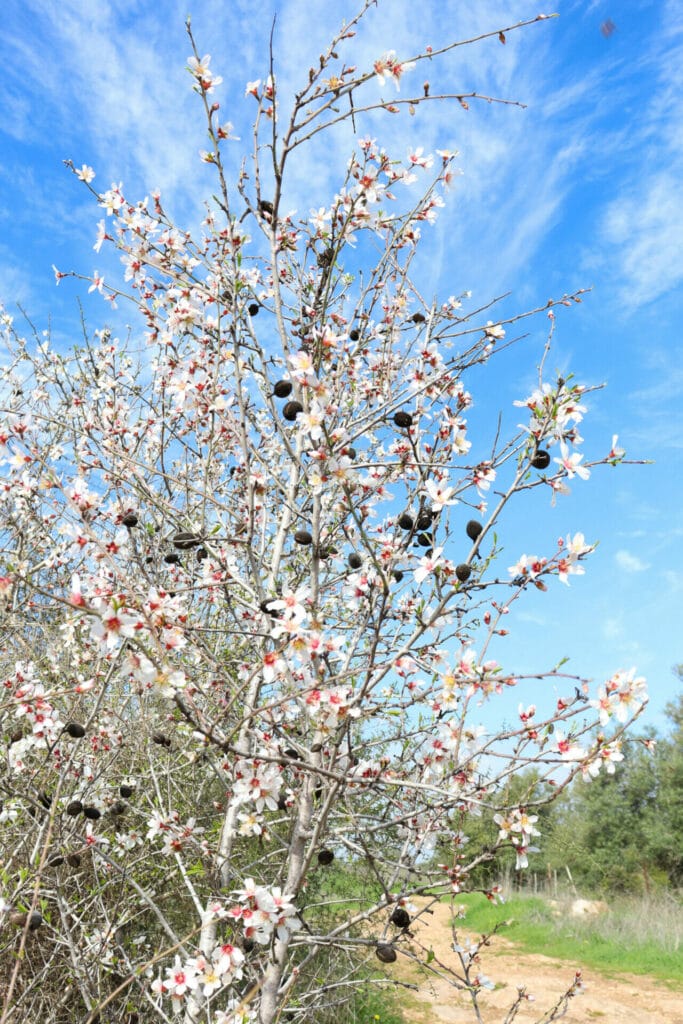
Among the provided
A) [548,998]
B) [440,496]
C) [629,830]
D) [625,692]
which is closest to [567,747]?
[625,692]

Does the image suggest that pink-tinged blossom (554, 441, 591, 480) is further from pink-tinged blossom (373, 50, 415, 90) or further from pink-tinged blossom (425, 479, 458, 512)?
pink-tinged blossom (373, 50, 415, 90)

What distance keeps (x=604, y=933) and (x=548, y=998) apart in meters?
3.68

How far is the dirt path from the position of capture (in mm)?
7801

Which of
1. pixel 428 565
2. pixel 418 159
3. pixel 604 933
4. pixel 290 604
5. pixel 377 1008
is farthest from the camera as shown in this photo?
pixel 604 933

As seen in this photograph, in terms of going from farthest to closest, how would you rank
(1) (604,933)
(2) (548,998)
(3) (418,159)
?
(1) (604,933) → (2) (548,998) → (3) (418,159)

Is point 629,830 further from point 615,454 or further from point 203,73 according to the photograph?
point 203,73

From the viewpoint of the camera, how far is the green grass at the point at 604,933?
32.9 ft

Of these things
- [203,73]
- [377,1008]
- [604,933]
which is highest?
[203,73]

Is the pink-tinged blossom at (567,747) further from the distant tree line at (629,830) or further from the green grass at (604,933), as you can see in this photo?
the distant tree line at (629,830)

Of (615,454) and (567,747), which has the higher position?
(615,454)

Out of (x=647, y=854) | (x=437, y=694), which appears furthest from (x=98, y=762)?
(x=647, y=854)

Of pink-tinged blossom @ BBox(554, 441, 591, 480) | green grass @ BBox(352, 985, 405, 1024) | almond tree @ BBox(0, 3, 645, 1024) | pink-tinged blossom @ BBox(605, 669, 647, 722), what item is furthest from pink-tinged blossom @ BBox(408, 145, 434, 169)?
green grass @ BBox(352, 985, 405, 1024)

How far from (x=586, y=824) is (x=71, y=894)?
17628 mm

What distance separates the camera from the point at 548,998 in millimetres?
8367
